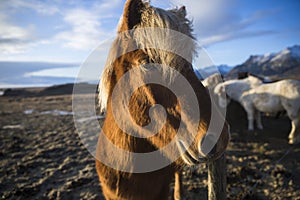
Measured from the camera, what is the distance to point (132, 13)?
1.56m

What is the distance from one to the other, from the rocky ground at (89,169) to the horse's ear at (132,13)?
126 inches

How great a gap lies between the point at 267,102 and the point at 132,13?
6.72 meters

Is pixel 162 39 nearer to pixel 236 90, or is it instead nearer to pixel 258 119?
pixel 258 119

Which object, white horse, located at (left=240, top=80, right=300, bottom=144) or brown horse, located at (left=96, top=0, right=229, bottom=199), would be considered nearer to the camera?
brown horse, located at (left=96, top=0, right=229, bottom=199)

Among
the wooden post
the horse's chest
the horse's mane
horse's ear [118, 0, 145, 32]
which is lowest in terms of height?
the wooden post

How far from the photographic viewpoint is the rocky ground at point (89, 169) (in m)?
3.64

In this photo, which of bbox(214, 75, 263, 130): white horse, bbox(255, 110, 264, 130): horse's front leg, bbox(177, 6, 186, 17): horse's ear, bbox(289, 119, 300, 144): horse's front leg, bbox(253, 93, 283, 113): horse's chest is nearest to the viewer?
bbox(177, 6, 186, 17): horse's ear

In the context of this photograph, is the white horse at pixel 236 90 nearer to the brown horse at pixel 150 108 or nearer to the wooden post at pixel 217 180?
the wooden post at pixel 217 180

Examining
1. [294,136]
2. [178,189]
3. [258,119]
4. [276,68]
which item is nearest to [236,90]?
[258,119]

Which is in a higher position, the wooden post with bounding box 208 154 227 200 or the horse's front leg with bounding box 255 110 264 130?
the wooden post with bounding box 208 154 227 200

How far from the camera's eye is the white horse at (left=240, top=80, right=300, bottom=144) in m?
5.93

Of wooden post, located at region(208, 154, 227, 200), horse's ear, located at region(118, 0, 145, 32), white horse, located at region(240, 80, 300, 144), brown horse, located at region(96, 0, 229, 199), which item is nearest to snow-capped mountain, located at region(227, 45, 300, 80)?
white horse, located at region(240, 80, 300, 144)

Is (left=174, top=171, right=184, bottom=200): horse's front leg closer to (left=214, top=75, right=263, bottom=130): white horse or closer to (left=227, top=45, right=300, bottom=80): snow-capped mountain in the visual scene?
(left=214, top=75, right=263, bottom=130): white horse

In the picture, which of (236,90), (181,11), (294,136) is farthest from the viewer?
(236,90)
